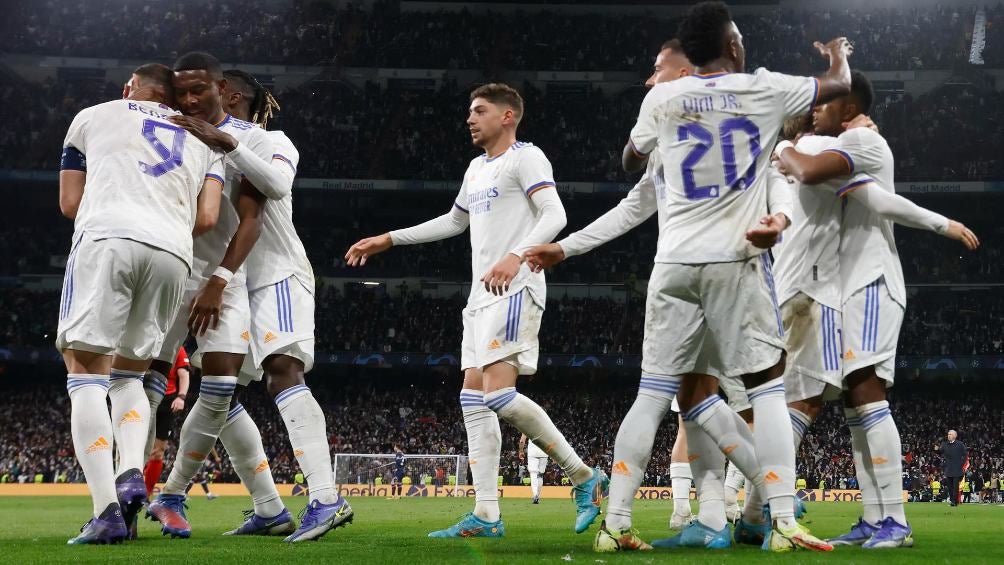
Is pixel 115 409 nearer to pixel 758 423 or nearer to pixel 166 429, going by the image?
pixel 166 429

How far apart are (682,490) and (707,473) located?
170 centimetres

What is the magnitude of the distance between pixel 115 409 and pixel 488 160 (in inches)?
113

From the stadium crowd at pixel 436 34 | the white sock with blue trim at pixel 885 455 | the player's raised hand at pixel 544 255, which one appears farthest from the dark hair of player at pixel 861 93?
the stadium crowd at pixel 436 34

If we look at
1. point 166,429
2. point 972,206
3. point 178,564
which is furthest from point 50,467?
point 972,206

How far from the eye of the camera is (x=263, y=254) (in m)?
5.65

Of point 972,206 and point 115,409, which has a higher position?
point 972,206

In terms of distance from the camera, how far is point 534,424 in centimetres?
575

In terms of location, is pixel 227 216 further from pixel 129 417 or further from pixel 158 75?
pixel 129 417

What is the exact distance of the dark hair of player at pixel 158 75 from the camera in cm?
520

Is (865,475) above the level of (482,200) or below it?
below

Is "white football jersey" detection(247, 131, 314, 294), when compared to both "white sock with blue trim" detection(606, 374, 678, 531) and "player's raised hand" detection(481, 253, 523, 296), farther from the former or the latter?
"white sock with blue trim" detection(606, 374, 678, 531)

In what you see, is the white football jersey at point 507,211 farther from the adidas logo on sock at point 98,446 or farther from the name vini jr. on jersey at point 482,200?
the adidas logo on sock at point 98,446

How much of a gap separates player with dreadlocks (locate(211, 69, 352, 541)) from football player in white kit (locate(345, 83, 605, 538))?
1.30ft

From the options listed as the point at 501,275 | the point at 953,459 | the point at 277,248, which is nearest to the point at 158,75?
the point at 277,248
